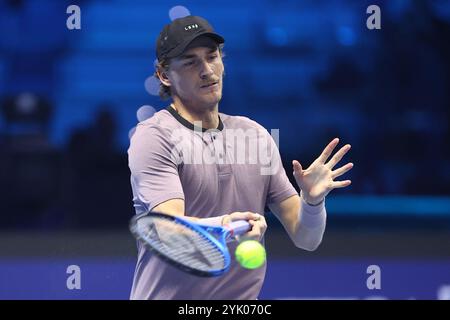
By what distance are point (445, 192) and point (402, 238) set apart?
0.45 m

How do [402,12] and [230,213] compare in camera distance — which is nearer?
[230,213]

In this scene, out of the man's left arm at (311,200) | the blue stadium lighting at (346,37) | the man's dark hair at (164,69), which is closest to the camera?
the man's left arm at (311,200)

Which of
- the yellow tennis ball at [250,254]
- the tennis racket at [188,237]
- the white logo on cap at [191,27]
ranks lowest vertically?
the yellow tennis ball at [250,254]

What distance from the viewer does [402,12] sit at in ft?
14.3

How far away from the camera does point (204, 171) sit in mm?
2148

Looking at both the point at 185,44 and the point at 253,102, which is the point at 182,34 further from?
the point at 253,102

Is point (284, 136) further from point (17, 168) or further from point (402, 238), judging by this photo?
point (17, 168)

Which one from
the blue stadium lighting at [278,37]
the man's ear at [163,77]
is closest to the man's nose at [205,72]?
the man's ear at [163,77]

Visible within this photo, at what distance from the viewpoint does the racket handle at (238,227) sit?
1.93 m

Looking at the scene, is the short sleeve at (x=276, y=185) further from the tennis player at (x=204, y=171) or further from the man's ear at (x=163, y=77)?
the man's ear at (x=163, y=77)

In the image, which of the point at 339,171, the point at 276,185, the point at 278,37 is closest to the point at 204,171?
the point at 276,185

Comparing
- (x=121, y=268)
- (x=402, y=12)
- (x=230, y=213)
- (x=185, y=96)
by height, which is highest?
(x=402, y=12)

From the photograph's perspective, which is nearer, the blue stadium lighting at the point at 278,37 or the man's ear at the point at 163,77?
the man's ear at the point at 163,77
